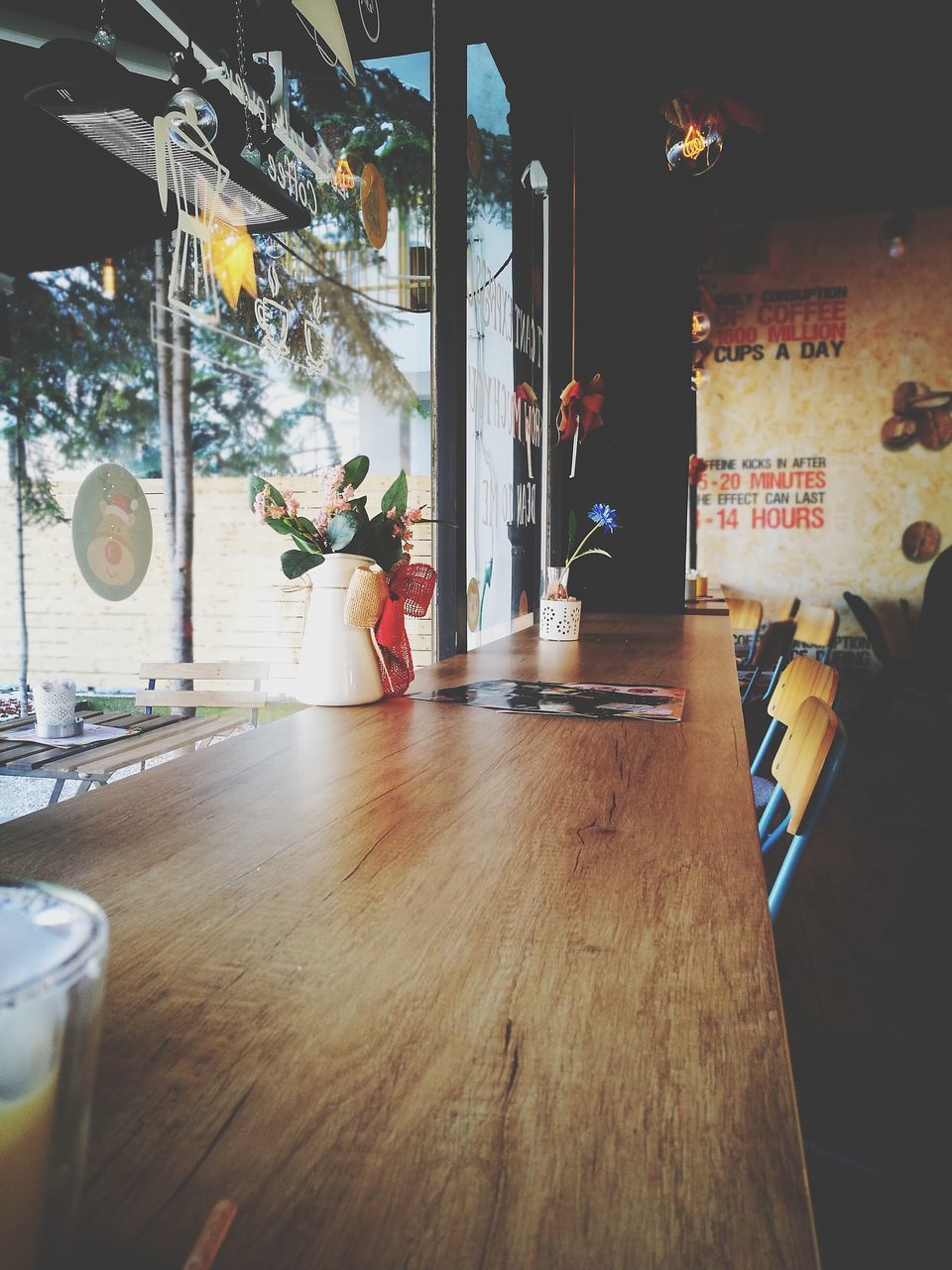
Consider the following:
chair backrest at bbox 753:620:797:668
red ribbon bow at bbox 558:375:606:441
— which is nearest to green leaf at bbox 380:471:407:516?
red ribbon bow at bbox 558:375:606:441

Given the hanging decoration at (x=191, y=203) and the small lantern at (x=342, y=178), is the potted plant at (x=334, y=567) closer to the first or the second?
the hanging decoration at (x=191, y=203)

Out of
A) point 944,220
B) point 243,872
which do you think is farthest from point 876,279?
point 243,872

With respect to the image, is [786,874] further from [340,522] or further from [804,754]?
[340,522]

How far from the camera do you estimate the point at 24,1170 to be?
21cm

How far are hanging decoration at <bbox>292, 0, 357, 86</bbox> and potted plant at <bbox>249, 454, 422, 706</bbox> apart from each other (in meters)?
0.89

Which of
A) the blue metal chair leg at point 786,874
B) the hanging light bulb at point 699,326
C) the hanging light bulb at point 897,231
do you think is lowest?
the blue metal chair leg at point 786,874

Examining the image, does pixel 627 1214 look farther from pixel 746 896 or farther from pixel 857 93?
pixel 857 93

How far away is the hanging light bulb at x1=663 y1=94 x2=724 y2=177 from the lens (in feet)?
11.4

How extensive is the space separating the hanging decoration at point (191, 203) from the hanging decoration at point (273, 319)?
0.13 metres

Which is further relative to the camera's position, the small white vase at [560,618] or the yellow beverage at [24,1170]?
the small white vase at [560,618]

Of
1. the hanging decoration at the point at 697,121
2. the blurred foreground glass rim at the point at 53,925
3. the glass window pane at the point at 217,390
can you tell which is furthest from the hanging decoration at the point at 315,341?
the hanging decoration at the point at 697,121

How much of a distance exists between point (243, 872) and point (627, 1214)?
44 cm

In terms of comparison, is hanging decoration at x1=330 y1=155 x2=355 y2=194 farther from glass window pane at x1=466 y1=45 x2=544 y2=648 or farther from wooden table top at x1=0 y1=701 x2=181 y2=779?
wooden table top at x1=0 y1=701 x2=181 y2=779

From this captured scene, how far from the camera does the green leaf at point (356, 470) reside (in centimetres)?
148
